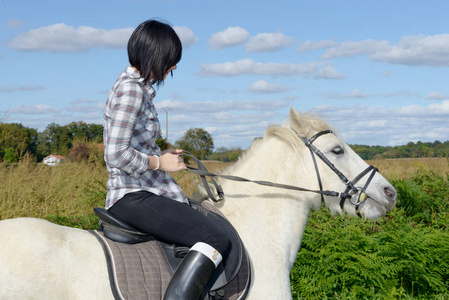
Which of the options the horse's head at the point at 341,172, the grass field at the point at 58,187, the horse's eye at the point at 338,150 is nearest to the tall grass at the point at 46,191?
the grass field at the point at 58,187

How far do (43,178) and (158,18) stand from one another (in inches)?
347

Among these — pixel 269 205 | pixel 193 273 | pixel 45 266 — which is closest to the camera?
pixel 45 266

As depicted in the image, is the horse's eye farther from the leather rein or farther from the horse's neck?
the horse's neck

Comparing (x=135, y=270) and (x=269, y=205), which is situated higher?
(x=269, y=205)

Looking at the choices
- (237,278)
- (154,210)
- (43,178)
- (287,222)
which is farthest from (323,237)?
(43,178)

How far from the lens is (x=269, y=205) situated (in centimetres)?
331

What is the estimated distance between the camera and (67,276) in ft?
8.39

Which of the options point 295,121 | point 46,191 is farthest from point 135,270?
point 46,191

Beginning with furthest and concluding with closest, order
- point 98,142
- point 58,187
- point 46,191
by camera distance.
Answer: point 98,142 < point 58,187 < point 46,191

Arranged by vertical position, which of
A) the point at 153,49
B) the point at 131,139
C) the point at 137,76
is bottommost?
the point at 131,139

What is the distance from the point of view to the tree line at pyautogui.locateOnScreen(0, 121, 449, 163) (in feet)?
23.9

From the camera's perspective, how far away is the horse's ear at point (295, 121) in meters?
3.33

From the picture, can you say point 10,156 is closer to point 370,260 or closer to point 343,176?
point 370,260

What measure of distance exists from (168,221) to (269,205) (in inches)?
36.6
